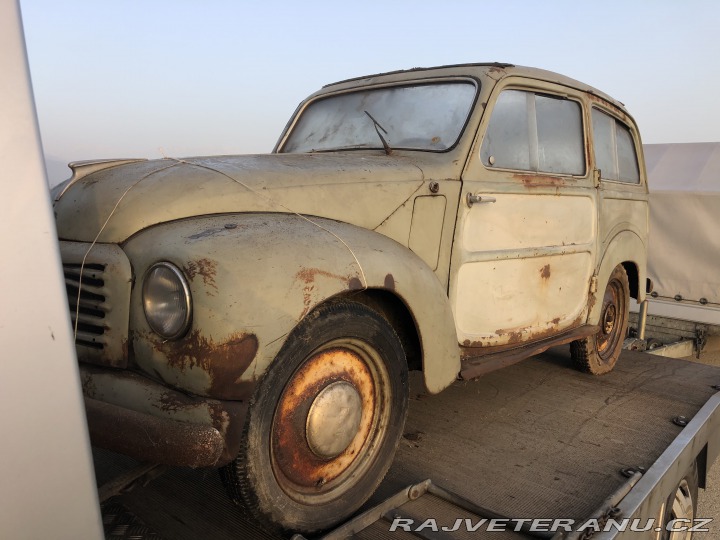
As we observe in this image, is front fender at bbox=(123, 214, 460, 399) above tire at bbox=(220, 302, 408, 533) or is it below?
above

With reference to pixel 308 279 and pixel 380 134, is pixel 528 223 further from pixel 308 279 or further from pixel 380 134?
pixel 308 279

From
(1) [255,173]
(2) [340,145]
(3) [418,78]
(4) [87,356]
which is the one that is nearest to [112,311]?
(4) [87,356]

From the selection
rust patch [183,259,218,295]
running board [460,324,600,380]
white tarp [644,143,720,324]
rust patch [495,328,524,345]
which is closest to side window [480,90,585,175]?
rust patch [495,328,524,345]

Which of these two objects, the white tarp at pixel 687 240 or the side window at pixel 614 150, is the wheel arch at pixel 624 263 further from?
the white tarp at pixel 687 240

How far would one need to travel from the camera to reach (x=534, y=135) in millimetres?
3248

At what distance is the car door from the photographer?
2.79 m

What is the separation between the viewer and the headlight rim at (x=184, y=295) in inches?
67.6

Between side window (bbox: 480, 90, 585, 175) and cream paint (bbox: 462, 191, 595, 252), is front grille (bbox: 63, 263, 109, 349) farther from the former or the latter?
side window (bbox: 480, 90, 585, 175)

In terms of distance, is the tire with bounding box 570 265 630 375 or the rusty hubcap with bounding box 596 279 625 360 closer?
the tire with bounding box 570 265 630 375

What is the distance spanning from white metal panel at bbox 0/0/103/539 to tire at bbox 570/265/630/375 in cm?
324

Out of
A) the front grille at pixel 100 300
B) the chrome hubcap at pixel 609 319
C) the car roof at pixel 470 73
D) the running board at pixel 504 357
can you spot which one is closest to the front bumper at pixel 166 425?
the front grille at pixel 100 300

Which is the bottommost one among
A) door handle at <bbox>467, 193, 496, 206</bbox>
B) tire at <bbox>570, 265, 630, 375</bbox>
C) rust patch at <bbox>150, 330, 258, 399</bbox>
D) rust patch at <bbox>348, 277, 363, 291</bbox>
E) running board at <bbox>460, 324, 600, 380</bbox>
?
tire at <bbox>570, 265, 630, 375</bbox>

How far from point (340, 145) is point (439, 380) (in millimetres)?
1373

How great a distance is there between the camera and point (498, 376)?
12.0 ft
